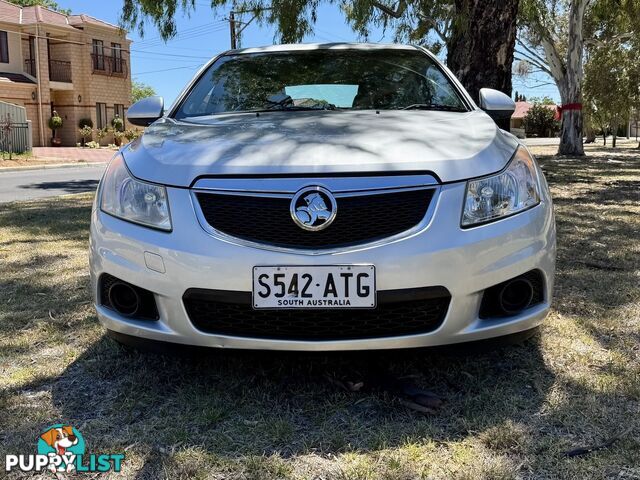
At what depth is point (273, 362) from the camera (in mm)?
2660

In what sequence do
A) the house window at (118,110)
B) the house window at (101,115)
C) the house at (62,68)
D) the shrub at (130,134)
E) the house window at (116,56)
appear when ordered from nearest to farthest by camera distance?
1. the house at (62,68)
2. the shrub at (130,134)
3. the house window at (101,115)
4. the house window at (116,56)
5. the house window at (118,110)

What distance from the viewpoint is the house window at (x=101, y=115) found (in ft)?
116

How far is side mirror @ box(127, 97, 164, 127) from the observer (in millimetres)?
3426

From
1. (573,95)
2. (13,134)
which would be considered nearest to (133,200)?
(573,95)

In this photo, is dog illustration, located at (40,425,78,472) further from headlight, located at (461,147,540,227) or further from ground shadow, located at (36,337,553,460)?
headlight, located at (461,147,540,227)

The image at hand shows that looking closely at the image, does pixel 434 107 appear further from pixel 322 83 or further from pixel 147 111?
pixel 147 111

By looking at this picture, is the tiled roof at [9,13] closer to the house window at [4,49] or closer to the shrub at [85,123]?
the house window at [4,49]

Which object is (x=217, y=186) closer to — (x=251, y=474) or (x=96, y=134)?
(x=251, y=474)

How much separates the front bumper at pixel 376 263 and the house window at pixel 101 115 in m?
35.6

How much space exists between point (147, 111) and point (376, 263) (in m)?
1.95

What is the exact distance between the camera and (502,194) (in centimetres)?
227

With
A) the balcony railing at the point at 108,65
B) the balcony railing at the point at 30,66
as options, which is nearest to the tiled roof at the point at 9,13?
the balcony railing at the point at 30,66

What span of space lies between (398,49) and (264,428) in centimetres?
263

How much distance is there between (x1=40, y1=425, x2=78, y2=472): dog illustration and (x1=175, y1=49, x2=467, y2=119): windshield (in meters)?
1.71
